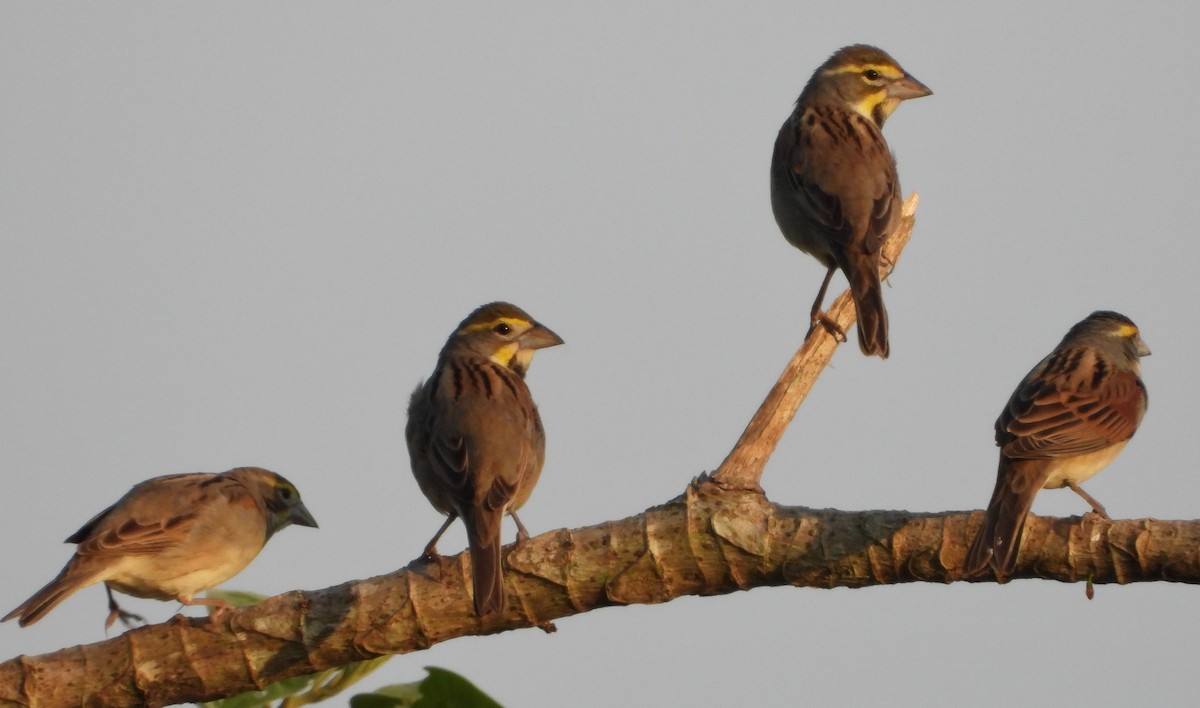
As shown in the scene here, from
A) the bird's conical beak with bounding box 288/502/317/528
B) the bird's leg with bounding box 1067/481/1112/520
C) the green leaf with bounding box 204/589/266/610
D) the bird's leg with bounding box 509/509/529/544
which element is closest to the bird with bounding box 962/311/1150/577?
the bird's leg with bounding box 1067/481/1112/520

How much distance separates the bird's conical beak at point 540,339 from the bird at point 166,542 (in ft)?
6.65

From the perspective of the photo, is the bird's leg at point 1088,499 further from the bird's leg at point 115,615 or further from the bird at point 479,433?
the bird's leg at point 115,615

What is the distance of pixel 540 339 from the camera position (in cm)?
943

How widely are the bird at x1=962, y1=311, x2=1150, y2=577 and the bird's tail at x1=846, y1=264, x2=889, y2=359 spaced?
83 centimetres

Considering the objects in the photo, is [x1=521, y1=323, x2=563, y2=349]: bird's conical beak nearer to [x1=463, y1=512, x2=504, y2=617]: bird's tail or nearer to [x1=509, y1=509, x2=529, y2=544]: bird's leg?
[x1=509, y1=509, x2=529, y2=544]: bird's leg

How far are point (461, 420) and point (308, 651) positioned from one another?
1.99 metres

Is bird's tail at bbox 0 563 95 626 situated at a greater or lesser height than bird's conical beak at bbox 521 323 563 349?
lesser

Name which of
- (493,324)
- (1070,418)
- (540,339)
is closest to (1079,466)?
(1070,418)

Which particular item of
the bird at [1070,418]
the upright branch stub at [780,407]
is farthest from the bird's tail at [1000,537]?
the upright branch stub at [780,407]

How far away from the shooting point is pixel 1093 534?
19.4 feet

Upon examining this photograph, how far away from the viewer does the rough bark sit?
6.15 metres

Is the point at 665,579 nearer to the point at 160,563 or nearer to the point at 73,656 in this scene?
the point at 73,656

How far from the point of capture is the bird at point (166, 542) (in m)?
8.17

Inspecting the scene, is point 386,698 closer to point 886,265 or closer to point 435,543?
point 435,543
